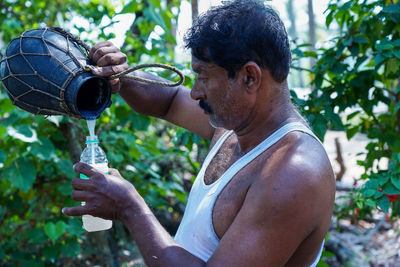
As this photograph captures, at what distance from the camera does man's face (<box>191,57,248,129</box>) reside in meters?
1.60

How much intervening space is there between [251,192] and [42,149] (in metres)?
1.80

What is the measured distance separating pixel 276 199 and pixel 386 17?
1587mm

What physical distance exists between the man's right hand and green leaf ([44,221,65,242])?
136cm

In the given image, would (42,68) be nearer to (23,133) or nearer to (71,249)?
(23,133)

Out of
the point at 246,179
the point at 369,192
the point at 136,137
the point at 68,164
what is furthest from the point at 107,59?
the point at 136,137

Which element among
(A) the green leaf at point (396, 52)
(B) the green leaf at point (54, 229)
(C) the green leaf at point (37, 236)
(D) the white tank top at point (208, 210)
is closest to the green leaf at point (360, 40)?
(A) the green leaf at point (396, 52)

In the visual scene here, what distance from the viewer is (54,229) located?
2891mm

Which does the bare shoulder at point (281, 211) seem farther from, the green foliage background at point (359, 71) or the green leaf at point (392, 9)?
the green leaf at point (392, 9)

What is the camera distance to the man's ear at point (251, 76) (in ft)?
5.03

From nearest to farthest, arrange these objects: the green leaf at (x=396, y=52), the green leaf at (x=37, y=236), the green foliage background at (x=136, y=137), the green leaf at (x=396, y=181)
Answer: the green leaf at (x=396, y=181) → the green leaf at (x=396, y=52) → the green foliage background at (x=136, y=137) → the green leaf at (x=37, y=236)

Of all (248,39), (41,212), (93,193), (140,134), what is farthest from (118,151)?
(248,39)

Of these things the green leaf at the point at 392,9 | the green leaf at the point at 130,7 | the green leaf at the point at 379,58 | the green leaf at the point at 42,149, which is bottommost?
the green leaf at the point at 42,149

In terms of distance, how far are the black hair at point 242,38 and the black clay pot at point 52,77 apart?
46cm

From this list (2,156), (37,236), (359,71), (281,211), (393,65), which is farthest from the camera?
(37,236)
